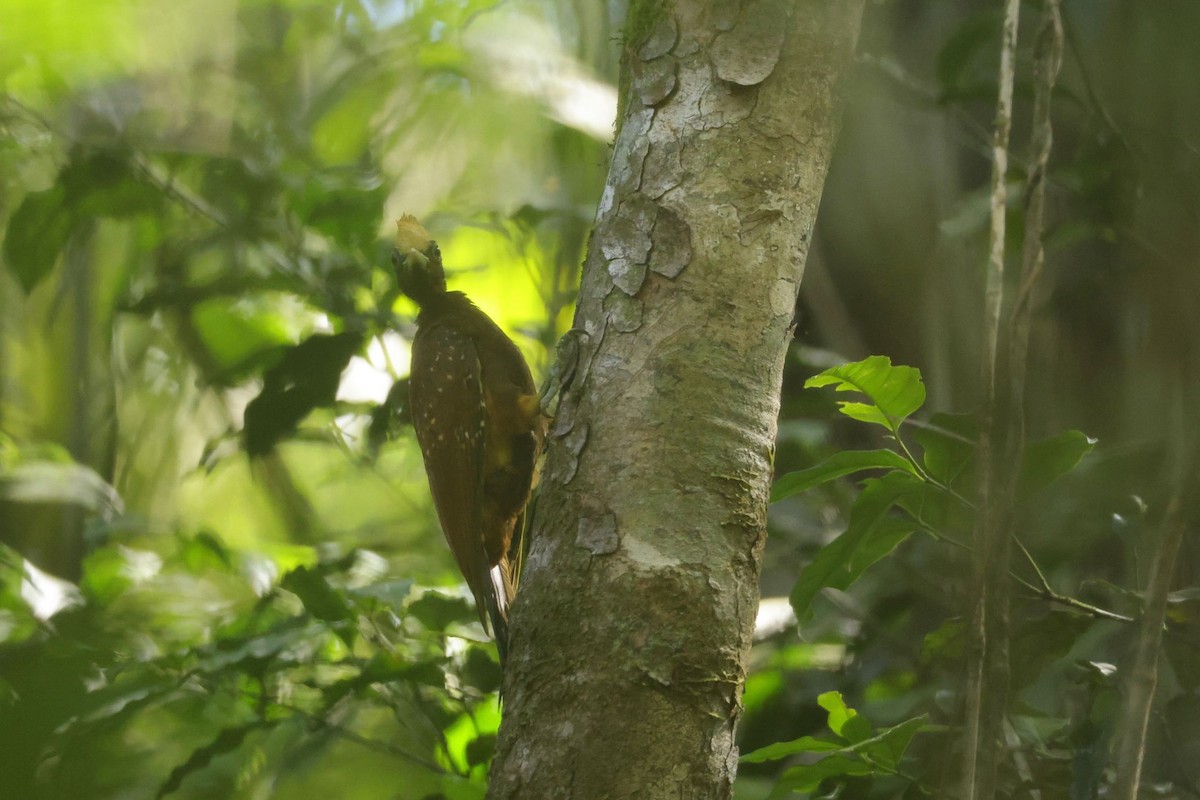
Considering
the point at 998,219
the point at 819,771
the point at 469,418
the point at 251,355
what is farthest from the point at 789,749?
the point at 251,355

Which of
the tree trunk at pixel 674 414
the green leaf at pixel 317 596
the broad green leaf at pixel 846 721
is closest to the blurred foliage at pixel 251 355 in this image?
the green leaf at pixel 317 596

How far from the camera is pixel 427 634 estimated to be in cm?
194

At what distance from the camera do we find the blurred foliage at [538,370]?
4.60 ft

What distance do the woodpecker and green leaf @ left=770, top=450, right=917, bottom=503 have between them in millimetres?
1082

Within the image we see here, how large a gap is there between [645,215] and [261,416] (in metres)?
1.03

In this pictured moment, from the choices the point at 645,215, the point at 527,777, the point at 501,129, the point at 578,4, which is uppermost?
the point at 578,4

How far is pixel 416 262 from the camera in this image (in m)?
2.40

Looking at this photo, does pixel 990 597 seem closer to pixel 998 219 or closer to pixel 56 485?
pixel 998 219

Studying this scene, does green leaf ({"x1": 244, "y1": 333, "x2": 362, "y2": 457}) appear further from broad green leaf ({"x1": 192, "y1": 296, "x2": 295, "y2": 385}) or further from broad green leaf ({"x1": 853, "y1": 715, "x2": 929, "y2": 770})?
broad green leaf ({"x1": 853, "y1": 715, "x2": 929, "y2": 770})

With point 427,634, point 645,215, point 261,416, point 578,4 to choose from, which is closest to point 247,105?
point 578,4

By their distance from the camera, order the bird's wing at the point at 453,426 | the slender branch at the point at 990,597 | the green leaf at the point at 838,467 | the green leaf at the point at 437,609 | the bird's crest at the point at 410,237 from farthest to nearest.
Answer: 1. the bird's crest at the point at 410,237
2. the bird's wing at the point at 453,426
3. the green leaf at the point at 437,609
4. the green leaf at the point at 838,467
5. the slender branch at the point at 990,597

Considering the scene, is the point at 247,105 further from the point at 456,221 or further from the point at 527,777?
the point at 527,777

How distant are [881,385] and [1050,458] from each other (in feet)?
0.76

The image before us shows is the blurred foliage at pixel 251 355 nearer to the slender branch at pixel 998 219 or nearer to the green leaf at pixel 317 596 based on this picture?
the green leaf at pixel 317 596
